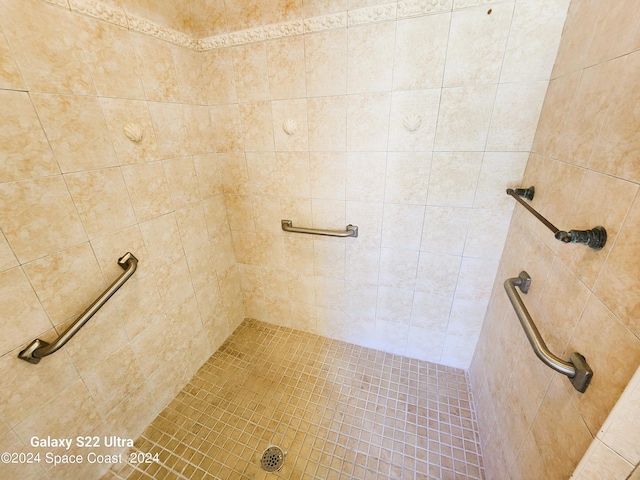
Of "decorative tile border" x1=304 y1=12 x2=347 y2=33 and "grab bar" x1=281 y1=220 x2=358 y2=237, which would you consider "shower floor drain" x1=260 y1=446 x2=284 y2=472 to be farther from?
"decorative tile border" x1=304 y1=12 x2=347 y2=33

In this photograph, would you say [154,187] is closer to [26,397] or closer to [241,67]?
[241,67]

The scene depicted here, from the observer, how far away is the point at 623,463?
20.7 inches

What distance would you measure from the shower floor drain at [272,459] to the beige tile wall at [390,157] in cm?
83

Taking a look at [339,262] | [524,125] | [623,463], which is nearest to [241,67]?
[339,262]

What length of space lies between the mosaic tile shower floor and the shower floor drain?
0.08ft

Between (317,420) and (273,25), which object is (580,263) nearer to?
(317,420)

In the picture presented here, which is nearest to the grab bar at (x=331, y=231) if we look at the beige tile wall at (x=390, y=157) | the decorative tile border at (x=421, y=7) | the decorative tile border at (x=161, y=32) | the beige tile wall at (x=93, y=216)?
the beige tile wall at (x=390, y=157)

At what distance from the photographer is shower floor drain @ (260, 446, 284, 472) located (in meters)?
1.22

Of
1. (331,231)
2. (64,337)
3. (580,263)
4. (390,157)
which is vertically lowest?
(64,337)

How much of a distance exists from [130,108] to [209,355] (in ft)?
5.35

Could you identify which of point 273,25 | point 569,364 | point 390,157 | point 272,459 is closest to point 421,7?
point 390,157

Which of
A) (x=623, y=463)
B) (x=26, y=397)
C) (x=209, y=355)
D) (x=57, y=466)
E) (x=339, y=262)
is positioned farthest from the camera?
(x=209, y=355)

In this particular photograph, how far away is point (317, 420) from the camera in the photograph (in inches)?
55.7

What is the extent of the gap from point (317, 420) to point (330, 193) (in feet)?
4.39
